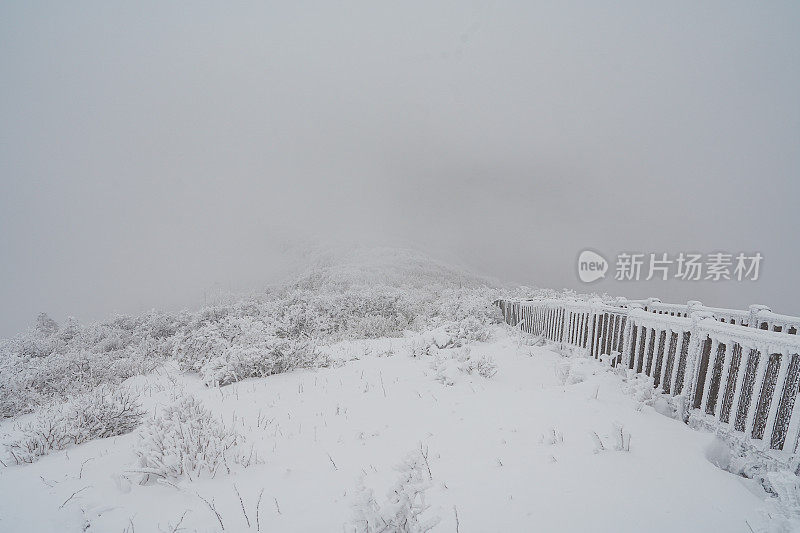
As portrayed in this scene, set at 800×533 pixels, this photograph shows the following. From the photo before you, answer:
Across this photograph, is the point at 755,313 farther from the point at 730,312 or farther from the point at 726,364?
the point at 726,364

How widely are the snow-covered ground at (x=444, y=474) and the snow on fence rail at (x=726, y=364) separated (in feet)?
1.25

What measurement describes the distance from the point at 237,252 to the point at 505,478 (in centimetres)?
7765

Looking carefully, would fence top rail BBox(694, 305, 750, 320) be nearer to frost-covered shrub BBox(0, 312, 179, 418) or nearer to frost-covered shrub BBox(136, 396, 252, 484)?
frost-covered shrub BBox(136, 396, 252, 484)

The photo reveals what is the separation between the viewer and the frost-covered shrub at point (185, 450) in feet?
10.0

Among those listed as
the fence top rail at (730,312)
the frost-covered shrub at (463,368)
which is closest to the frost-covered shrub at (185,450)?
the frost-covered shrub at (463,368)

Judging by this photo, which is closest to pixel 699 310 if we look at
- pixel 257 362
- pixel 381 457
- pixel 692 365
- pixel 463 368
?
pixel 692 365

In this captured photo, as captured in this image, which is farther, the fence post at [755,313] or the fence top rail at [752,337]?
the fence post at [755,313]

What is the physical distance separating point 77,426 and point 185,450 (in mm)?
2247

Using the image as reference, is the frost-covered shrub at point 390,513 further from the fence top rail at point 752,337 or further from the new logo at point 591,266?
the new logo at point 591,266

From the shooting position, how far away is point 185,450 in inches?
125

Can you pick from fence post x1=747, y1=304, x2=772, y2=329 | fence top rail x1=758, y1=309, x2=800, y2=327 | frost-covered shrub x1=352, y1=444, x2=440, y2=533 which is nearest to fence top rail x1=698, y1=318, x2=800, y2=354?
fence top rail x1=758, y1=309, x2=800, y2=327

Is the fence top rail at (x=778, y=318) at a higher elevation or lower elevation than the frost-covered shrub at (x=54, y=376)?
higher

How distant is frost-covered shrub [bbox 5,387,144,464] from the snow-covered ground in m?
0.15

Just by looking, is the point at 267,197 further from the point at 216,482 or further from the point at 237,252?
the point at 216,482
